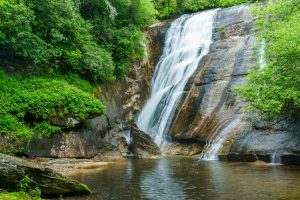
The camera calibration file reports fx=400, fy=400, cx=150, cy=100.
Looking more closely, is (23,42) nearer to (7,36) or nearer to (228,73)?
(7,36)

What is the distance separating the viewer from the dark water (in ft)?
34.7

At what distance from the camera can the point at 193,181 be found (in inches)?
A: 503

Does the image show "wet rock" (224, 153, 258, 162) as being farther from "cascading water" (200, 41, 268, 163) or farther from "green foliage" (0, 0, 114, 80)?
"green foliage" (0, 0, 114, 80)

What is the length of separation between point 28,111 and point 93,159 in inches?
149

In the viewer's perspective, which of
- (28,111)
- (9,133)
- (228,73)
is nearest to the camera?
(9,133)

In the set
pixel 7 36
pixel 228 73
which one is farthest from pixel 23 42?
pixel 228 73

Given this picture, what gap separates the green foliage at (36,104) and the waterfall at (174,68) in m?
6.94

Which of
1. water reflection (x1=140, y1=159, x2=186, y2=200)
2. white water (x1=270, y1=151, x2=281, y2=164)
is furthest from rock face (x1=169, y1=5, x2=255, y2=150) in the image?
water reflection (x1=140, y1=159, x2=186, y2=200)

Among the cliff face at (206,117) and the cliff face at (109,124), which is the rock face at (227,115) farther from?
the cliff face at (109,124)

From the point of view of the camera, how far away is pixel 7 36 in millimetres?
18016

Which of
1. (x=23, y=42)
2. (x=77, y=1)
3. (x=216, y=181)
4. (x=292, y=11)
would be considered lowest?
(x=216, y=181)

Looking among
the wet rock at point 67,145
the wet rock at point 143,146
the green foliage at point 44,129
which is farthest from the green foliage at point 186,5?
the green foliage at point 44,129

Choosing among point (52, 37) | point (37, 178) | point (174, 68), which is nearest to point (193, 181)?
point (37, 178)

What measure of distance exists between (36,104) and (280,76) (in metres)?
10.8
